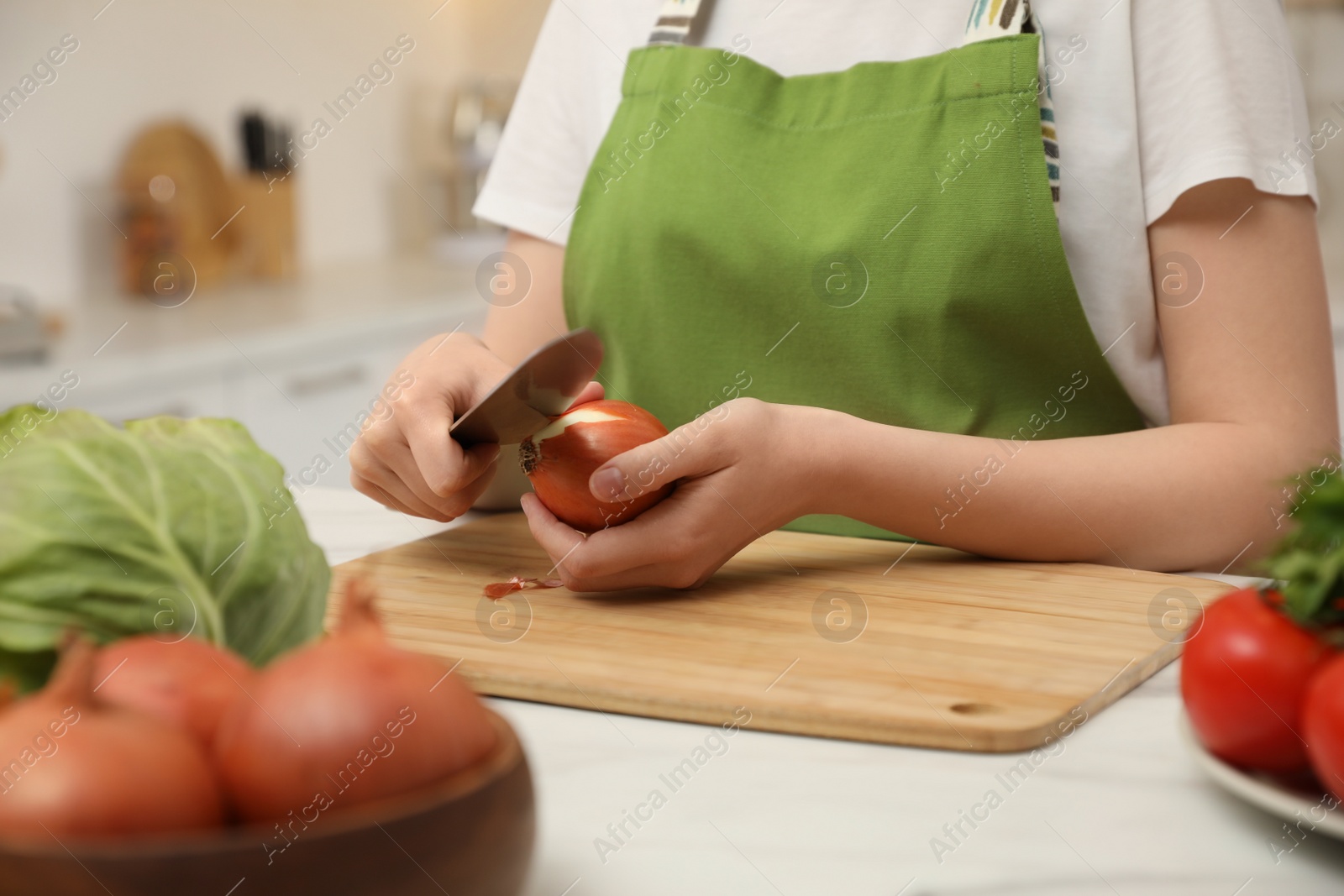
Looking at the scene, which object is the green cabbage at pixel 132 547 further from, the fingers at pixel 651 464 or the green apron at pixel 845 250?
the green apron at pixel 845 250

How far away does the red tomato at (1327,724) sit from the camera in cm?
42

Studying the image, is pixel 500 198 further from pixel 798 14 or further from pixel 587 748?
pixel 587 748

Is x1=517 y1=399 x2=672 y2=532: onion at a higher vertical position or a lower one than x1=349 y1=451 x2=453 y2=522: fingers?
higher

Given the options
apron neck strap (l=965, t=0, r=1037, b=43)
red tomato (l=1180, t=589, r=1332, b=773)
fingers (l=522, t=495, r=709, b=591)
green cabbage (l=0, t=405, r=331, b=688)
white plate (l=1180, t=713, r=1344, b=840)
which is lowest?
fingers (l=522, t=495, r=709, b=591)

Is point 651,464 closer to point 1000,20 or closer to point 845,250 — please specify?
point 845,250

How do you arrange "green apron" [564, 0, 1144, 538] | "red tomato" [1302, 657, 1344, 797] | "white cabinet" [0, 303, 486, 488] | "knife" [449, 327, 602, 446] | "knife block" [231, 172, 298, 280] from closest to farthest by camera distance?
1. "red tomato" [1302, 657, 1344, 797]
2. "knife" [449, 327, 602, 446]
3. "green apron" [564, 0, 1144, 538]
4. "white cabinet" [0, 303, 486, 488]
5. "knife block" [231, 172, 298, 280]

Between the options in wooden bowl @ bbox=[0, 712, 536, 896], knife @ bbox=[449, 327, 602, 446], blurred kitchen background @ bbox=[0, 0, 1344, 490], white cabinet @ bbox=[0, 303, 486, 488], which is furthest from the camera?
blurred kitchen background @ bbox=[0, 0, 1344, 490]

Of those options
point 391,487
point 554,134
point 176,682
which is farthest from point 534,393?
point 554,134

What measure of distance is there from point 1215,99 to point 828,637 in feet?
1.73

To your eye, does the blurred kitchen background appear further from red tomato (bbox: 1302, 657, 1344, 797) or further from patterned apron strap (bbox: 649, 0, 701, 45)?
red tomato (bbox: 1302, 657, 1344, 797)

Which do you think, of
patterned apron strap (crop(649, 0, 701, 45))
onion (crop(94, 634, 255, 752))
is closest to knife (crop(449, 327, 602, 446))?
onion (crop(94, 634, 255, 752))

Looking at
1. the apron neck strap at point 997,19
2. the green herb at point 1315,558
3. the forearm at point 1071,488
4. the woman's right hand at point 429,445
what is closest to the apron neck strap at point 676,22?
the apron neck strap at point 997,19

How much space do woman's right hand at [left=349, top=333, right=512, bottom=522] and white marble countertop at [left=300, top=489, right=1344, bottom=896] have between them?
0.91ft

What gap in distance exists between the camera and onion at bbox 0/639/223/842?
30 centimetres
